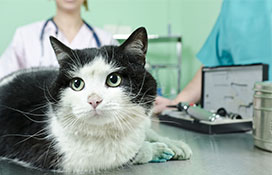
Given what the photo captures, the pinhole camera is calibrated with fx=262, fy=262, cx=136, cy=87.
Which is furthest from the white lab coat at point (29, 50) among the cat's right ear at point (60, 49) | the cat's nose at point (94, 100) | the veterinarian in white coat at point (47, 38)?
the cat's nose at point (94, 100)

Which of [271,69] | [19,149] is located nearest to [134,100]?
[19,149]

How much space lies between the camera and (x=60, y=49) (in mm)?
539

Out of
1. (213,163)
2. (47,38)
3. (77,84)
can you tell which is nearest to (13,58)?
(47,38)

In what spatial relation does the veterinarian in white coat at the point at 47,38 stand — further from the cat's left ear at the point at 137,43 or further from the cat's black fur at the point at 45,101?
the cat's left ear at the point at 137,43

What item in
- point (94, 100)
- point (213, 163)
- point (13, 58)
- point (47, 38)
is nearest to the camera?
point (94, 100)

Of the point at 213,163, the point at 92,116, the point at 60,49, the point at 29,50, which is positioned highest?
the point at 29,50

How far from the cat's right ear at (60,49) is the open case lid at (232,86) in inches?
28.2

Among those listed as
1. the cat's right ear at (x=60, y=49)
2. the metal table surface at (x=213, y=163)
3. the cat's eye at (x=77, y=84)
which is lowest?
the metal table surface at (x=213, y=163)

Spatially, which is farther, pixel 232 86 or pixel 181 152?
pixel 232 86

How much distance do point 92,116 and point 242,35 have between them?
3.47ft

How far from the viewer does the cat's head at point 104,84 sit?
18.8 inches

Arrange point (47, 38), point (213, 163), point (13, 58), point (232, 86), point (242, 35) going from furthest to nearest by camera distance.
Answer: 1. point (47, 38)
2. point (13, 58)
3. point (242, 35)
4. point (232, 86)
5. point (213, 163)

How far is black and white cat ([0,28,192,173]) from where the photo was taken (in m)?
0.49

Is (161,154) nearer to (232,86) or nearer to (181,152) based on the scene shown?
(181,152)
